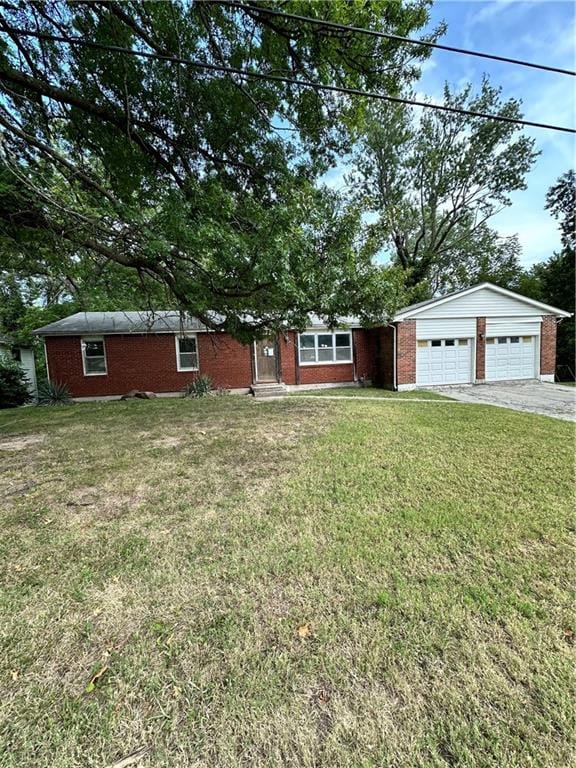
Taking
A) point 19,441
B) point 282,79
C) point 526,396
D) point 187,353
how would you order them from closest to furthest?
1. point 282,79
2. point 19,441
3. point 526,396
4. point 187,353

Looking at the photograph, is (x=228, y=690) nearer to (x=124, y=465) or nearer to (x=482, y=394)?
(x=124, y=465)

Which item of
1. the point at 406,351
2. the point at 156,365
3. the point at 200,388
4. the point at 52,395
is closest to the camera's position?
the point at 52,395

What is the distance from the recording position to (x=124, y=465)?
5.16m

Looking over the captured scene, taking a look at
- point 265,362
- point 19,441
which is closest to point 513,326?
point 265,362

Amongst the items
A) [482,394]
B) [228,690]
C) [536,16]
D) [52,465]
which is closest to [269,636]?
[228,690]

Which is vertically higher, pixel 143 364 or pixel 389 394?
pixel 143 364

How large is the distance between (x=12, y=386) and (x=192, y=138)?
12310mm

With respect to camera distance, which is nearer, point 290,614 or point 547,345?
point 290,614

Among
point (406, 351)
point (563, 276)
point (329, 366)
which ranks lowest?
point (329, 366)

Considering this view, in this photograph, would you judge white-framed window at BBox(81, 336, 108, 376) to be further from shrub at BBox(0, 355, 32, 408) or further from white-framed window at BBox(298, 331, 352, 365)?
white-framed window at BBox(298, 331, 352, 365)

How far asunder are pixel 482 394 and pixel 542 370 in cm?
524

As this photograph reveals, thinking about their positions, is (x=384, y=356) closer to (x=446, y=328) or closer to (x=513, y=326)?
(x=446, y=328)

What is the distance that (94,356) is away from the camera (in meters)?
13.1

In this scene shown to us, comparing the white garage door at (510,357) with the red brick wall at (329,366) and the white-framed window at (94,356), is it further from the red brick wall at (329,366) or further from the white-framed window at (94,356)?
the white-framed window at (94,356)
